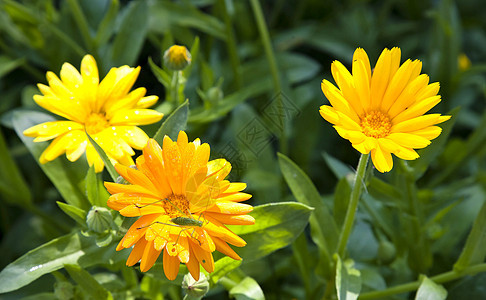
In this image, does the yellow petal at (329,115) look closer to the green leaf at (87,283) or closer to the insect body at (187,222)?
the insect body at (187,222)

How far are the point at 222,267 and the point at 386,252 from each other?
1.38 feet

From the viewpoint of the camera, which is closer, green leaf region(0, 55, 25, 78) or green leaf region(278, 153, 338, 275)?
green leaf region(278, 153, 338, 275)

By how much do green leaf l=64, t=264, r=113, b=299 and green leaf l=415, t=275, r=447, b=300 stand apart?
59 centimetres

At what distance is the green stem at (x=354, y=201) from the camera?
95 cm

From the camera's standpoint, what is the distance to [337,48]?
6.14ft

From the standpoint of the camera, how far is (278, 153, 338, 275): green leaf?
1158 mm

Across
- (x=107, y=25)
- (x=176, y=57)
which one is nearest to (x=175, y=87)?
(x=176, y=57)

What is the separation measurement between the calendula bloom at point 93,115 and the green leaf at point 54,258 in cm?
16

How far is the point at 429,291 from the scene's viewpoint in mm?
1065

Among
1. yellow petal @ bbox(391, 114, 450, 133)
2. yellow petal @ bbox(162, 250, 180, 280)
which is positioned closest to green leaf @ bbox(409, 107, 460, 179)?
yellow petal @ bbox(391, 114, 450, 133)

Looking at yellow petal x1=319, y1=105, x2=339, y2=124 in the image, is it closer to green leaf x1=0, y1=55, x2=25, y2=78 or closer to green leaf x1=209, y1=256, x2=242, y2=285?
green leaf x1=209, y1=256, x2=242, y2=285

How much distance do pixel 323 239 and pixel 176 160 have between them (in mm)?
447

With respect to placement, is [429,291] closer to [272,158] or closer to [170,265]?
[170,265]

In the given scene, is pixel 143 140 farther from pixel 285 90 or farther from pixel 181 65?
pixel 285 90
